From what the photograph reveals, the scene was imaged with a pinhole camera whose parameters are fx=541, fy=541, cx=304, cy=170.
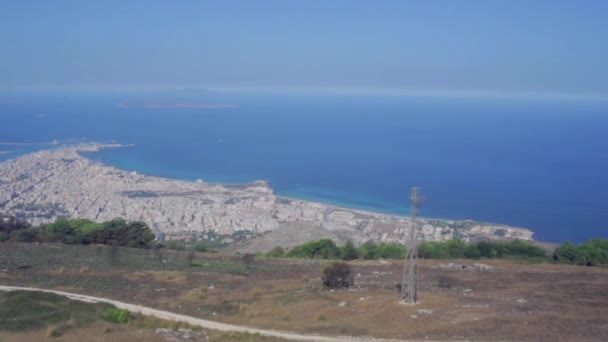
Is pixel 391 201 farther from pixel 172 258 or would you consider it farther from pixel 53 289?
pixel 53 289

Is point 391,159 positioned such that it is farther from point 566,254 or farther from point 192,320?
point 192,320

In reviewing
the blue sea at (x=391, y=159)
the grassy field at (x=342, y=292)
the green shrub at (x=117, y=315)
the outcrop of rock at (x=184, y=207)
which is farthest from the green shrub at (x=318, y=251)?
the blue sea at (x=391, y=159)

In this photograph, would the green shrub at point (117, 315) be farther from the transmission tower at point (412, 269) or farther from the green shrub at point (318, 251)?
the green shrub at point (318, 251)

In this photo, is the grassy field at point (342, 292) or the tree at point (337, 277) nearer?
the grassy field at point (342, 292)

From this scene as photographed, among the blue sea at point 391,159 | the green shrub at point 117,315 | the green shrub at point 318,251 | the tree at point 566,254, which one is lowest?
the green shrub at point 117,315

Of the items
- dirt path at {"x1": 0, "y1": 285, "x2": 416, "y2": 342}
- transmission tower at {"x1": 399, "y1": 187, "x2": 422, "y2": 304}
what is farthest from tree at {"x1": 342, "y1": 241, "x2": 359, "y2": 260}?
dirt path at {"x1": 0, "y1": 285, "x2": 416, "y2": 342}
